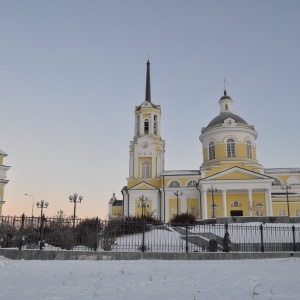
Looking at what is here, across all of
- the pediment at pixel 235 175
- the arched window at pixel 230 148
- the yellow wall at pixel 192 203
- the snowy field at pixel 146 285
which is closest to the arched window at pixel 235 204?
the pediment at pixel 235 175

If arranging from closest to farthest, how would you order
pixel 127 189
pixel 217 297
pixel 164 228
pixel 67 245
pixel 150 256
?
pixel 217 297, pixel 150 256, pixel 67 245, pixel 164 228, pixel 127 189

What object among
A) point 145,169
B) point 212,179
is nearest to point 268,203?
point 212,179

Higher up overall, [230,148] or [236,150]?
[230,148]

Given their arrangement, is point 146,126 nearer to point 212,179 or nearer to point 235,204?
point 212,179

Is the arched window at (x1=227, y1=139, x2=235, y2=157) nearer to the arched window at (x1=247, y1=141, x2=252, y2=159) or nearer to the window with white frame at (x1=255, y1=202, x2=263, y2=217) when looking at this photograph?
the arched window at (x1=247, y1=141, x2=252, y2=159)

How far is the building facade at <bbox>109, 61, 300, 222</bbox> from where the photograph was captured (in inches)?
1702

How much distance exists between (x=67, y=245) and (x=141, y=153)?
33.8 meters

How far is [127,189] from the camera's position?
4819 centimetres

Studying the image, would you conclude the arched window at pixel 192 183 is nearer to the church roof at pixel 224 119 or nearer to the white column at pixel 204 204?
the white column at pixel 204 204

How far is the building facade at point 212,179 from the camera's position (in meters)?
43.2

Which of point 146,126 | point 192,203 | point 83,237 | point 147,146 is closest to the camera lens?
point 83,237

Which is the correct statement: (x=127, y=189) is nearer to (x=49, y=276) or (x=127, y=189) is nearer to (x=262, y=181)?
(x=262, y=181)

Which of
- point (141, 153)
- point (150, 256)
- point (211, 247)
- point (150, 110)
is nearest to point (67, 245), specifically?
point (150, 256)

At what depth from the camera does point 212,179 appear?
43.3 m
